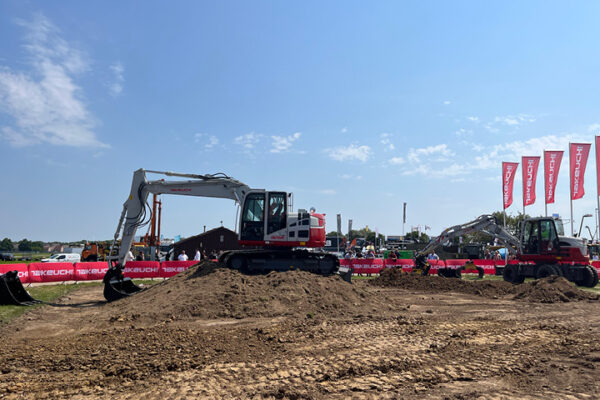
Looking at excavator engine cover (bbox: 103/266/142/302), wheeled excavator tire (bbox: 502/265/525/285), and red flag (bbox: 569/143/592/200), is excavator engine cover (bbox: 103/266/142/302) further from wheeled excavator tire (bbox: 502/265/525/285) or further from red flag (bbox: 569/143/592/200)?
red flag (bbox: 569/143/592/200)

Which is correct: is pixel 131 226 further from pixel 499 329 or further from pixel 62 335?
pixel 499 329

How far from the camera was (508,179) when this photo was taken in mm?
38219

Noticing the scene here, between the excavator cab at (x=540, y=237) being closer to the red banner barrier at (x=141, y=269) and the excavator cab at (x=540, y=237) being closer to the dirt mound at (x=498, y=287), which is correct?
the dirt mound at (x=498, y=287)

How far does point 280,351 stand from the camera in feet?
24.5

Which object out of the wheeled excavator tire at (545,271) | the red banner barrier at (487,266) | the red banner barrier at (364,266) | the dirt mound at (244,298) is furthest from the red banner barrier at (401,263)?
the dirt mound at (244,298)

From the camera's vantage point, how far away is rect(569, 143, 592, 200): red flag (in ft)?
112

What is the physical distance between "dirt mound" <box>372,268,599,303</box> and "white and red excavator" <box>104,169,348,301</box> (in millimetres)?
5846

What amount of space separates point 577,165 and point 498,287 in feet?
72.7

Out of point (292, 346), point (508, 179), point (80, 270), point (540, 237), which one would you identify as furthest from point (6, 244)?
Result: point (292, 346)

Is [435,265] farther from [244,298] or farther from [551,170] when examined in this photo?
[244,298]

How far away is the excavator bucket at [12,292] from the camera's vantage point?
13234mm

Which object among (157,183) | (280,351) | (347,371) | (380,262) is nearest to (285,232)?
(157,183)

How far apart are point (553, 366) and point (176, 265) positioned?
2096 centimetres

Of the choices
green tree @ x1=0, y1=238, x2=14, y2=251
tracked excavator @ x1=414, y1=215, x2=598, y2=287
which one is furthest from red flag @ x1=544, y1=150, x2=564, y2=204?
green tree @ x1=0, y1=238, x2=14, y2=251
